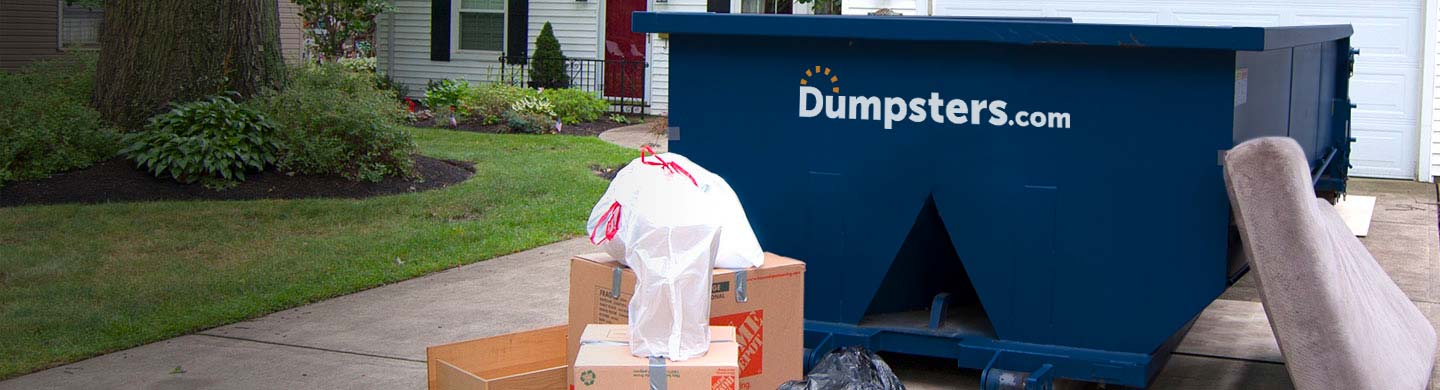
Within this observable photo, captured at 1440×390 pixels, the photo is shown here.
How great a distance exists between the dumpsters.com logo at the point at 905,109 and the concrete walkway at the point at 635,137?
8535 millimetres

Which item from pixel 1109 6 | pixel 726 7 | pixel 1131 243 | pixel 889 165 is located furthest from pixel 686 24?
pixel 726 7

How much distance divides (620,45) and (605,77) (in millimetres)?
502

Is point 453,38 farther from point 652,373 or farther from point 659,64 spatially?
point 652,373

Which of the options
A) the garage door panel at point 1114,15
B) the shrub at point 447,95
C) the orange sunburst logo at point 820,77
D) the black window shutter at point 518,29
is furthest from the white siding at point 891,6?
the black window shutter at point 518,29

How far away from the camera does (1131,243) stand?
14.9 ft

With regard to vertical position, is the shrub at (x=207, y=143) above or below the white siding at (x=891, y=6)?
below

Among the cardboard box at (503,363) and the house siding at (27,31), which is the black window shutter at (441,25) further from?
the cardboard box at (503,363)

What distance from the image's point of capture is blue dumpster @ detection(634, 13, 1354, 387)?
175 inches

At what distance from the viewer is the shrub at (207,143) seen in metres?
9.44

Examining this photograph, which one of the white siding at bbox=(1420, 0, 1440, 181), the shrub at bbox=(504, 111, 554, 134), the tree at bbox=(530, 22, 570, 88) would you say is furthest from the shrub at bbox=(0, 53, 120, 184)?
the white siding at bbox=(1420, 0, 1440, 181)

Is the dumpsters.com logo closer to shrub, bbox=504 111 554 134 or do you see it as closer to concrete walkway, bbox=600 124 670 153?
concrete walkway, bbox=600 124 670 153

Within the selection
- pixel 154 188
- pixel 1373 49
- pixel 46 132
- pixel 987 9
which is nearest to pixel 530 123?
pixel 987 9

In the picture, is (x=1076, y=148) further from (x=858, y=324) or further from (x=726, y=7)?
(x=726, y=7)

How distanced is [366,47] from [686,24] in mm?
16158
